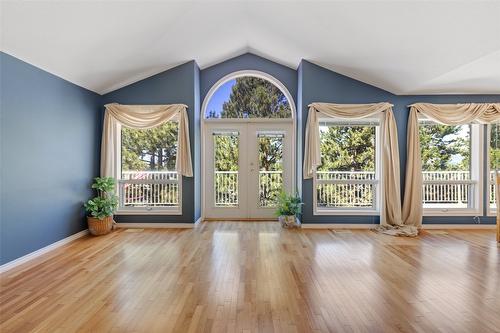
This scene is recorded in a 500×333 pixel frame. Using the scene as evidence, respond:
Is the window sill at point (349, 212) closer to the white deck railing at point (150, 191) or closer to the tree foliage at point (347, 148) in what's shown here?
the tree foliage at point (347, 148)

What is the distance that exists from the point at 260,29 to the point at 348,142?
255cm

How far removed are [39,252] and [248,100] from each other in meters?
4.21

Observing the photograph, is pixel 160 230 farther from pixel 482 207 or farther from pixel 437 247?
pixel 482 207

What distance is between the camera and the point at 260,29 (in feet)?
15.3

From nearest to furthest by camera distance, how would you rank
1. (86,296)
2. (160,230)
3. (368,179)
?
(86,296), (160,230), (368,179)

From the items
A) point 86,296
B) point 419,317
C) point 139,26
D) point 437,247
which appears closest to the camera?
point 419,317

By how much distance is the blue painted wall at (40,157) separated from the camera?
3.29 metres

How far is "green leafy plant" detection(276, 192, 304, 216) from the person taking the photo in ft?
17.5

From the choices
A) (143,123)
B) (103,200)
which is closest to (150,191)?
(103,200)

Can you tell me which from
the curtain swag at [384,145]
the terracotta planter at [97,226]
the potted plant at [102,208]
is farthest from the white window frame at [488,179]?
the terracotta planter at [97,226]

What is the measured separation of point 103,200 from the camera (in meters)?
4.87

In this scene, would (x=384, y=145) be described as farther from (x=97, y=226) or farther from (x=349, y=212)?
(x=97, y=226)

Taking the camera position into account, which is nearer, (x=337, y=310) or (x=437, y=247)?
(x=337, y=310)

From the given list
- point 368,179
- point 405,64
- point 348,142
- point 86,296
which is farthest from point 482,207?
point 86,296
